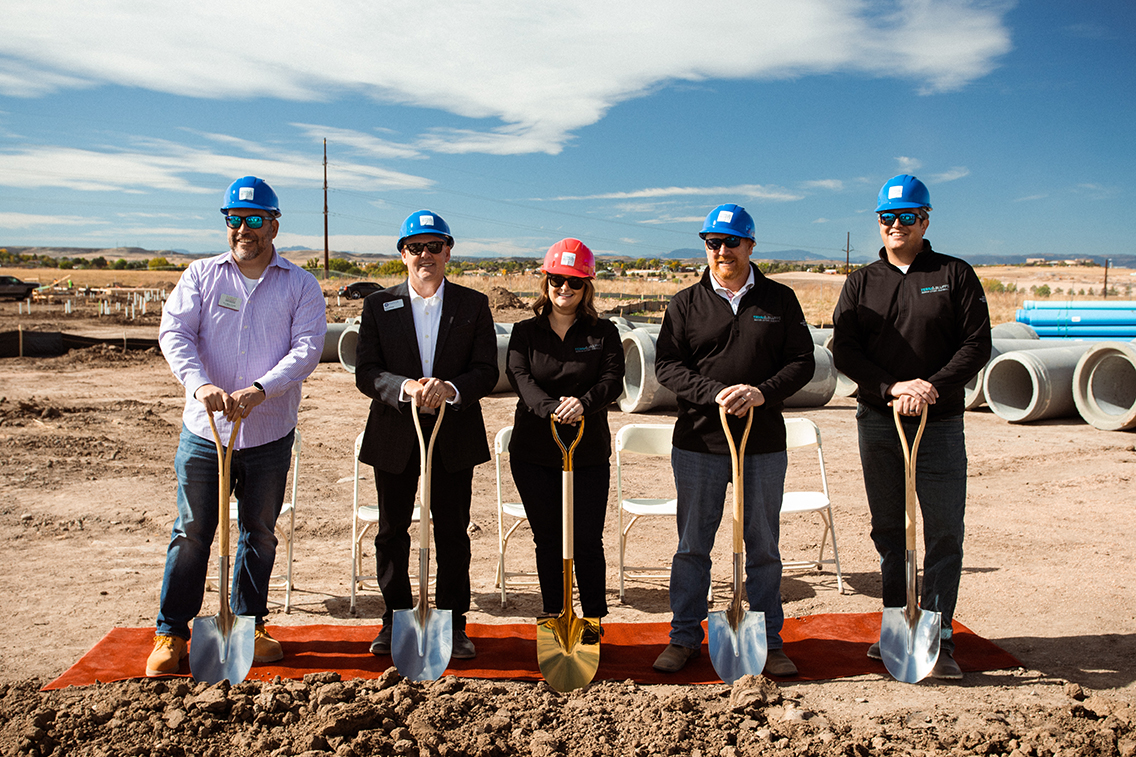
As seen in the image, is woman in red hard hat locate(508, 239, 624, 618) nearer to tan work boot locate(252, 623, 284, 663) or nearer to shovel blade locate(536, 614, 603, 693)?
shovel blade locate(536, 614, 603, 693)

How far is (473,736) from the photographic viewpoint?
10.7 feet

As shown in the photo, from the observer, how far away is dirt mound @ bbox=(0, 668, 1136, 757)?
10.5 feet

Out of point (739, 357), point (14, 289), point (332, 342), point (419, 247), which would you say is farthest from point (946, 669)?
point (14, 289)

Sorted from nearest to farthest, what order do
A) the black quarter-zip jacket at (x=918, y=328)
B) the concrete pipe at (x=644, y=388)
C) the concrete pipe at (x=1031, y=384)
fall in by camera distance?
the black quarter-zip jacket at (x=918, y=328) → the concrete pipe at (x=1031, y=384) → the concrete pipe at (x=644, y=388)

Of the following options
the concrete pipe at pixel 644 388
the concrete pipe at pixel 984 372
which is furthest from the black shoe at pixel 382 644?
the concrete pipe at pixel 984 372

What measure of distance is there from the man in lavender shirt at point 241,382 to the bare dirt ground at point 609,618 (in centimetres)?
58

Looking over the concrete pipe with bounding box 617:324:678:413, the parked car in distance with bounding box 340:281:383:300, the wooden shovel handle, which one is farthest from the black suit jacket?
the parked car in distance with bounding box 340:281:383:300

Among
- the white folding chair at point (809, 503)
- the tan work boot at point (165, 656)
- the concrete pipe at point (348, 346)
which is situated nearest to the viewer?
the tan work boot at point (165, 656)

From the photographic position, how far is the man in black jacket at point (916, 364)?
4.01m

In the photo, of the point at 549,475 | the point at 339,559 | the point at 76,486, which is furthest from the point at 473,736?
the point at 76,486

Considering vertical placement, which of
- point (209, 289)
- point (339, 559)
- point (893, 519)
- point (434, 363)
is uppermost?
point (209, 289)

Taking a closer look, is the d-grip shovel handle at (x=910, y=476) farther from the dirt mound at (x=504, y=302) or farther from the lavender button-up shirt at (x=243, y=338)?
the dirt mound at (x=504, y=302)

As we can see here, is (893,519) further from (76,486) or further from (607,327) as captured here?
(76,486)

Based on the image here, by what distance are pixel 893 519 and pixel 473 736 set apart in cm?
234
